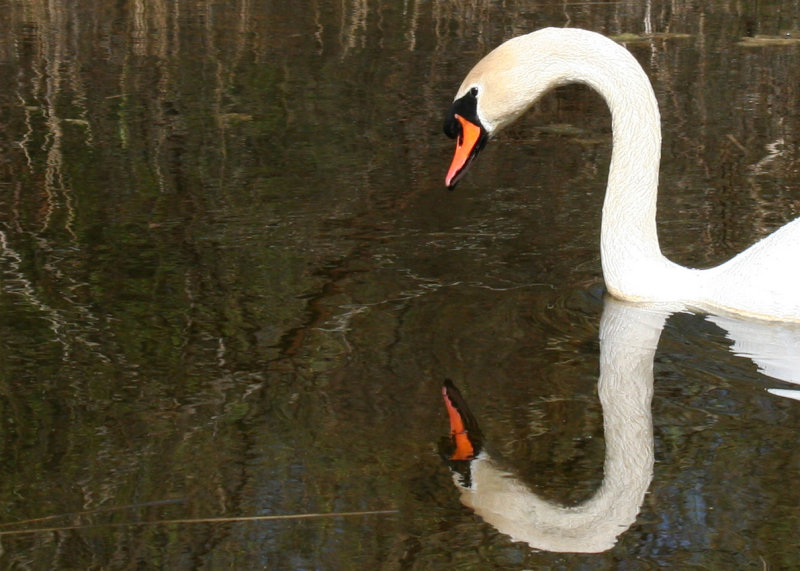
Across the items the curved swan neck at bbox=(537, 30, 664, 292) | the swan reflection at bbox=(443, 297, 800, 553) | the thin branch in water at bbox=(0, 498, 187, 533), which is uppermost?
the curved swan neck at bbox=(537, 30, 664, 292)

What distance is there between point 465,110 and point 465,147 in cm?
15

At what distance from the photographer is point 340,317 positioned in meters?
5.23

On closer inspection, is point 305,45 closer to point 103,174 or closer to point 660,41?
point 660,41

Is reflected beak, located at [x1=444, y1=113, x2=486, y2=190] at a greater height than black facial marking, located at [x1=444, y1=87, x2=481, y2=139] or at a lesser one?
lesser

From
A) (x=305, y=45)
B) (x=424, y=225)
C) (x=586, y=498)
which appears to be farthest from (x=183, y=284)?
(x=305, y=45)

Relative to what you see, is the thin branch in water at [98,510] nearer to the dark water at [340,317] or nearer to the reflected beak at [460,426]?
the dark water at [340,317]

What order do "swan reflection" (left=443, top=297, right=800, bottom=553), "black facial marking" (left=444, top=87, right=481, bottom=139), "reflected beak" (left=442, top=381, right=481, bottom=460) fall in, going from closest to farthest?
1. "swan reflection" (left=443, top=297, right=800, bottom=553)
2. "reflected beak" (left=442, top=381, right=481, bottom=460)
3. "black facial marking" (left=444, top=87, right=481, bottom=139)

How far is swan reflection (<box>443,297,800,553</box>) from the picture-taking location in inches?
140

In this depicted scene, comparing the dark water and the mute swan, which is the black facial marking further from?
the dark water

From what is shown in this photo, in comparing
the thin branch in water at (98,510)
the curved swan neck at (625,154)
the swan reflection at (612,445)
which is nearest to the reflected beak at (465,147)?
the curved swan neck at (625,154)

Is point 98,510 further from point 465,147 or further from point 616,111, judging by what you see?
point 616,111

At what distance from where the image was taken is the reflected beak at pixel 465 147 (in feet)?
18.0

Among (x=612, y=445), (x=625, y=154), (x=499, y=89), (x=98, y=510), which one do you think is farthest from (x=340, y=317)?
(x=98, y=510)

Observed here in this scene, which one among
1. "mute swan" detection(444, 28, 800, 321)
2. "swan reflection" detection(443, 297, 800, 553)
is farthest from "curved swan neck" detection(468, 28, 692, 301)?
"swan reflection" detection(443, 297, 800, 553)
